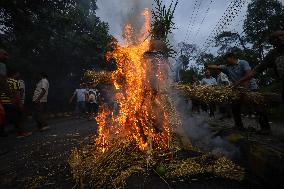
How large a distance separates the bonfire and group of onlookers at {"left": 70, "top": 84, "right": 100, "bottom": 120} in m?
10.3

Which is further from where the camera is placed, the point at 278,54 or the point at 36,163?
the point at 36,163

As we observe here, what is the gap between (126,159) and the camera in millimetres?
5406

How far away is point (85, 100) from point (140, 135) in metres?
12.4

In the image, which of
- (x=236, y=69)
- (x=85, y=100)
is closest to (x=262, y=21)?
(x=85, y=100)

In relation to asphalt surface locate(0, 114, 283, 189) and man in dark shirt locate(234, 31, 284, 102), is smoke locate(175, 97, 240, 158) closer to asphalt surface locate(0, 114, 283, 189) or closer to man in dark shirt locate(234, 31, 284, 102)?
asphalt surface locate(0, 114, 283, 189)

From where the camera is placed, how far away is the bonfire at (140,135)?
4.84 meters

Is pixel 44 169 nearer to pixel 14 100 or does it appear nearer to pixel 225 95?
pixel 225 95

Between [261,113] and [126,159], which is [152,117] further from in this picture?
[261,113]

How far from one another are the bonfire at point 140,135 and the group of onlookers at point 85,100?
406 inches

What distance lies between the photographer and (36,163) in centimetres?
614

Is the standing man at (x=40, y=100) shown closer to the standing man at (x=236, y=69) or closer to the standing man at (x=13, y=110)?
the standing man at (x=13, y=110)

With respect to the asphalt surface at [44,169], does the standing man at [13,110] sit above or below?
above

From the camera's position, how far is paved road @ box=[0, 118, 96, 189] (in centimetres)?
497

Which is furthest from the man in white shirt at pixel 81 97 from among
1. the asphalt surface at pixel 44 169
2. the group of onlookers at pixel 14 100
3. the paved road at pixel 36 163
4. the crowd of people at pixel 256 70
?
the crowd of people at pixel 256 70
